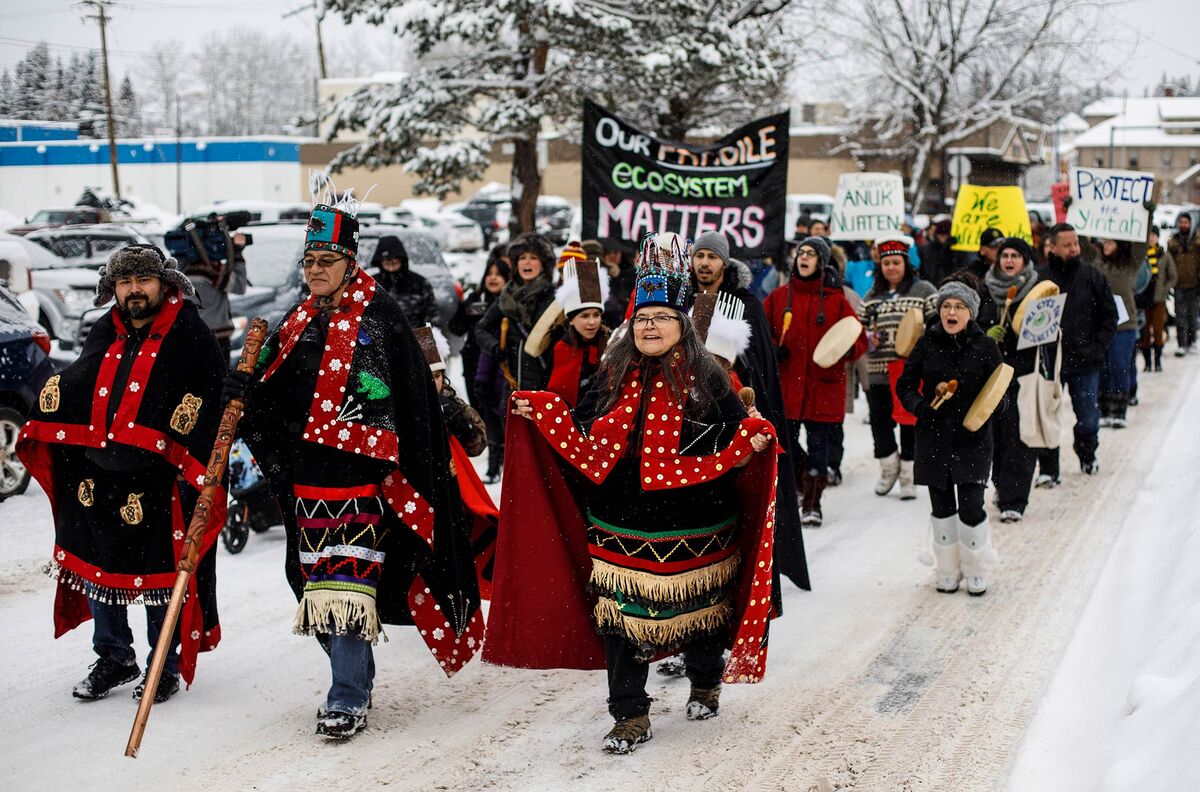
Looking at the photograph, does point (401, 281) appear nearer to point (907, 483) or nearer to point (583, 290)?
point (583, 290)

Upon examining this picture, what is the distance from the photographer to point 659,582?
4.77 metres

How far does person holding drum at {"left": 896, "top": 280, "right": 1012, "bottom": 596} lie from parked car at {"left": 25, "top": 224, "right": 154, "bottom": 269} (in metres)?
13.6

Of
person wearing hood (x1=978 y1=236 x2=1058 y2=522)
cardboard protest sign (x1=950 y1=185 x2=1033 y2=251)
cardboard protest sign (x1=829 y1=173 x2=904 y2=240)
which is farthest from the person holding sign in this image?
cardboard protest sign (x1=829 y1=173 x2=904 y2=240)

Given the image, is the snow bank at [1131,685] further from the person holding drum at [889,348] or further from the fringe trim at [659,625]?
the person holding drum at [889,348]

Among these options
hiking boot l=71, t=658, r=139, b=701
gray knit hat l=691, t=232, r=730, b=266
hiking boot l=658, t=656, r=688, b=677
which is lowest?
hiking boot l=658, t=656, r=688, b=677

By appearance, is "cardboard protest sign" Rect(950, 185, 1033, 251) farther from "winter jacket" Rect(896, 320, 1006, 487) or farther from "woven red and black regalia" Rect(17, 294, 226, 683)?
"woven red and black regalia" Rect(17, 294, 226, 683)

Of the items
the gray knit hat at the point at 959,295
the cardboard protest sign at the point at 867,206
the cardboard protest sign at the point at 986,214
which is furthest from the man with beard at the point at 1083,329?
the gray knit hat at the point at 959,295

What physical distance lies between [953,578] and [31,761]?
186 inches

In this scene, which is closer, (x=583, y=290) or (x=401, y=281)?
(x=583, y=290)

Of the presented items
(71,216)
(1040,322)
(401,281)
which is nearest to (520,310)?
(401,281)

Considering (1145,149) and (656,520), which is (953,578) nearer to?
(656,520)

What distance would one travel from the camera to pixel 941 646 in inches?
248

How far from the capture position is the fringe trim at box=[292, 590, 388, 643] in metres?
4.86

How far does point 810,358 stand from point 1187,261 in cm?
1135
